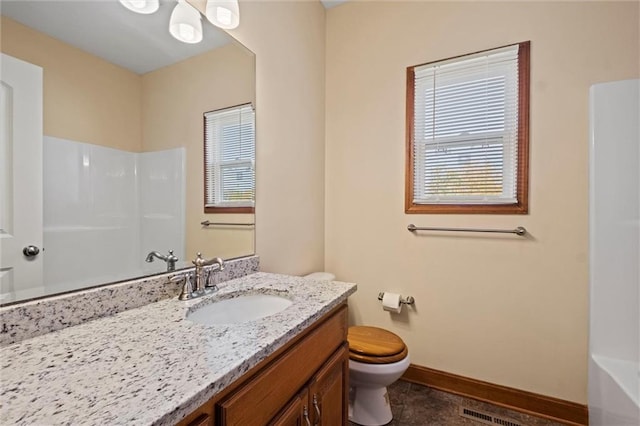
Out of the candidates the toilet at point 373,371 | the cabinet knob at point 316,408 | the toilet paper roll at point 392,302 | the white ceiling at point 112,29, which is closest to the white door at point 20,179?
the white ceiling at point 112,29

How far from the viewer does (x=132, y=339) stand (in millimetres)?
684

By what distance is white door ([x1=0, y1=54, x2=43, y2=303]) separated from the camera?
70 centimetres

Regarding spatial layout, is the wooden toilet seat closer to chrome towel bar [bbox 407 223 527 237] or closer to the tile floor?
the tile floor

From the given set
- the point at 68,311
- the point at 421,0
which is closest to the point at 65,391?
the point at 68,311

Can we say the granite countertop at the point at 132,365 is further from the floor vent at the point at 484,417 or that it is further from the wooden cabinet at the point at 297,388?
the floor vent at the point at 484,417

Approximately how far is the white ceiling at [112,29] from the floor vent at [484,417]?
2280 mm

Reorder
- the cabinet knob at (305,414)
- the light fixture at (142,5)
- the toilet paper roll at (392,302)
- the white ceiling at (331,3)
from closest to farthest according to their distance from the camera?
the cabinet knob at (305,414) → the light fixture at (142,5) → the toilet paper roll at (392,302) → the white ceiling at (331,3)

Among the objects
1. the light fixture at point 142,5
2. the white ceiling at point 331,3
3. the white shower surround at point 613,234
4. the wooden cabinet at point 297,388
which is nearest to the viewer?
the wooden cabinet at point 297,388

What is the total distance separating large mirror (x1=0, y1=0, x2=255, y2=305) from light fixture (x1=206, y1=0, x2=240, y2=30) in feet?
0.17

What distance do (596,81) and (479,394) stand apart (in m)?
1.86

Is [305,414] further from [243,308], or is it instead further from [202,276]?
[202,276]

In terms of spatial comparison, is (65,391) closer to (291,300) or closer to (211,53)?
(291,300)

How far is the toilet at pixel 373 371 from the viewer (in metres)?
1.44

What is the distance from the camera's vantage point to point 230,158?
55.2 inches
